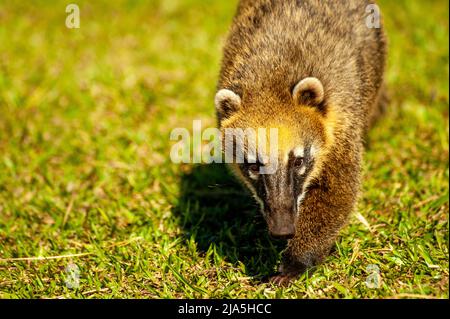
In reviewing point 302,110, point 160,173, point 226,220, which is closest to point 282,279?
point 226,220

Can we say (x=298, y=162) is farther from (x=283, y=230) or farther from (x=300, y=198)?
(x=283, y=230)

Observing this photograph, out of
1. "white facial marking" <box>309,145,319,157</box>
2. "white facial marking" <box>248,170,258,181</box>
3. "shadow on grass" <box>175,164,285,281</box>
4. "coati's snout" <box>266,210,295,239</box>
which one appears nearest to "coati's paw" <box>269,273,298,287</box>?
"shadow on grass" <box>175,164,285,281</box>

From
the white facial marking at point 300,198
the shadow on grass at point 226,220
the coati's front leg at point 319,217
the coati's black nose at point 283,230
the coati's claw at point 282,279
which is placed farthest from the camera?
the shadow on grass at point 226,220

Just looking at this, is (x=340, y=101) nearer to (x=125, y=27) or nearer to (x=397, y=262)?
(x=397, y=262)

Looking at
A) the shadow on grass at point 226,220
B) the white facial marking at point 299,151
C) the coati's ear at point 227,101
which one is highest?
the coati's ear at point 227,101

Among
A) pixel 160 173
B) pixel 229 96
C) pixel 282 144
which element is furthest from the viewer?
pixel 160 173

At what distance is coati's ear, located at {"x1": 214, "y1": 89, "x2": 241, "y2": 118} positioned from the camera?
4.68m

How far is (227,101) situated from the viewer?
15.5 feet

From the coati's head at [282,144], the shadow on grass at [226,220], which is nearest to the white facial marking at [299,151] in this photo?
the coati's head at [282,144]

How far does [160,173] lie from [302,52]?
2347 mm

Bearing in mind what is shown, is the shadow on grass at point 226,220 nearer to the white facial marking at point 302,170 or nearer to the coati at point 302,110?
the coati at point 302,110

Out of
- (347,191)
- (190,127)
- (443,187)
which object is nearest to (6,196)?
(190,127)

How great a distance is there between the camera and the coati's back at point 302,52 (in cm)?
477
